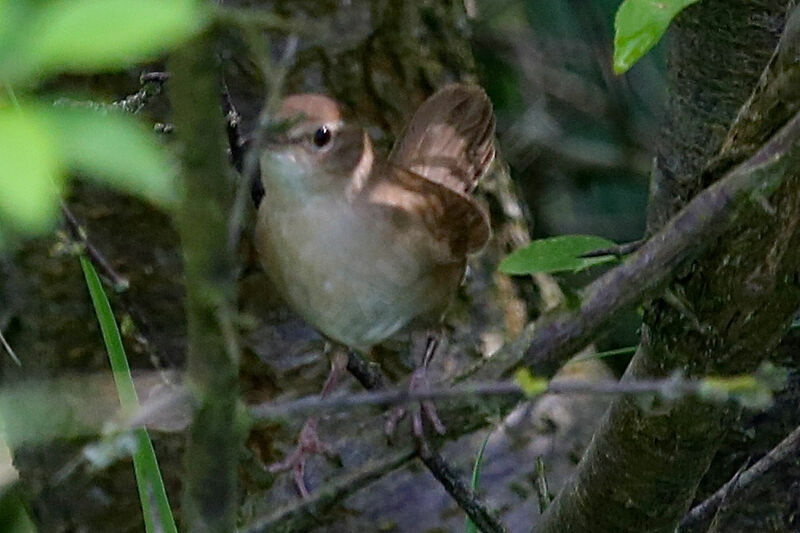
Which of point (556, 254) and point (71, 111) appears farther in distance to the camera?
point (556, 254)

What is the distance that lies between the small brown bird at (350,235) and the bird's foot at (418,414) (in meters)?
0.10

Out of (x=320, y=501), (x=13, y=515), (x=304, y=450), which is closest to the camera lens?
(x=320, y=501)

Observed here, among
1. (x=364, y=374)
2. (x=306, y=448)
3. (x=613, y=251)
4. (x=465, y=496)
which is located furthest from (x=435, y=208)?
(x=613, y=251)

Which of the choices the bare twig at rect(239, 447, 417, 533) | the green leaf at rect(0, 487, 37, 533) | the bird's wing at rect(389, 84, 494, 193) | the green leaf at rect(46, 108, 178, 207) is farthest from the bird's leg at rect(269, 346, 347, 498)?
the green leaf at rect(46, 108, 178, 207)

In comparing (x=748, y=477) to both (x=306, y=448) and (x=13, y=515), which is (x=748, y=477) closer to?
Result: (x=306, y=448)

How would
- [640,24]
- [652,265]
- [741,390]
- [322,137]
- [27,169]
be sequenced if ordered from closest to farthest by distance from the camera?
[27,169] → [741,390] → [640,24] → [652,265] → [322,137]

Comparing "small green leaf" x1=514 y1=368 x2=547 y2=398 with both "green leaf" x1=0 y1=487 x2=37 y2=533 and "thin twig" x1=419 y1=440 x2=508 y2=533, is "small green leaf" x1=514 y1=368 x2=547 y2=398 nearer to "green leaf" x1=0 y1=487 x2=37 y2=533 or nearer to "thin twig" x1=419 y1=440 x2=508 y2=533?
"thin twig" x1=419 y1=440 x2=508 y2=533

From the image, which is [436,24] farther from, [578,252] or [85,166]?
[85,166]

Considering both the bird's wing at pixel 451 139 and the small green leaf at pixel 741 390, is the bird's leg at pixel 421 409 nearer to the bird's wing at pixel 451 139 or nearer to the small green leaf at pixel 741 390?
the bird's wing at pixel 451 139

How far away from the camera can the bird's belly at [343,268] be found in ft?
6.05

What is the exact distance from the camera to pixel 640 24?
1.11 meters

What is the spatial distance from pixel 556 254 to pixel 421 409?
0.53 m

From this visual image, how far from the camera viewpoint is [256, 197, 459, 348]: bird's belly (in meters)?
1.84

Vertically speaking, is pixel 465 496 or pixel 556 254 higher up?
pixel 556 254
